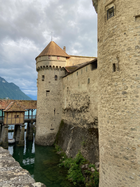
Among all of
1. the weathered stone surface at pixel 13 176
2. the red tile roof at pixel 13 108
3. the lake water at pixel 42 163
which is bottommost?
the lake water at pixel 42 163

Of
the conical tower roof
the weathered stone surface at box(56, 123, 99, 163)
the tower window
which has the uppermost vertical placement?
the conical tower roof

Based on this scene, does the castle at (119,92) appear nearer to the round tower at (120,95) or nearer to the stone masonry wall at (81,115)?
the round tower at (120,95)

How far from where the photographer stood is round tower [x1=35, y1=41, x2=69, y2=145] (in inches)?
740

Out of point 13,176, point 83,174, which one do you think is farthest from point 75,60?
point 13,176

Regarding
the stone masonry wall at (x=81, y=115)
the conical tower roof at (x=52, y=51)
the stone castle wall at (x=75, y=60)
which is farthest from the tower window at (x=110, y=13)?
the stone castle wall at (x=75, y=60)

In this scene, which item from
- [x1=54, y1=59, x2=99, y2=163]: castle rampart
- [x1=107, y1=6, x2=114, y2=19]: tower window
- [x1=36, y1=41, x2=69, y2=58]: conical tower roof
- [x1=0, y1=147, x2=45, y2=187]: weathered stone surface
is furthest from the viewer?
[x1=36, y1=41, x2=69, y2=58]: conical tower roof

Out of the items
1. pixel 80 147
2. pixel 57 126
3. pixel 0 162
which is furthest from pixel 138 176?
pixel 57 126

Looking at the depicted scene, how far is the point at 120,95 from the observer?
5383 millimetres

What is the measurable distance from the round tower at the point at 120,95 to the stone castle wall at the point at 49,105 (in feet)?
43.1

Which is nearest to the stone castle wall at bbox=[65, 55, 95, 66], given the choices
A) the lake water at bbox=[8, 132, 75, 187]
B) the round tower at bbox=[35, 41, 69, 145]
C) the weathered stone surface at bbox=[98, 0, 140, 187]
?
the round tower at bbox=[35, 41, 69, 145]

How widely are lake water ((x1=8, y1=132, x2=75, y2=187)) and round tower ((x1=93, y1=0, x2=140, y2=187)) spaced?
5.25 metres

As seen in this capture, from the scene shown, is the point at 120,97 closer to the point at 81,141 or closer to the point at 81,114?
the point at 81,141

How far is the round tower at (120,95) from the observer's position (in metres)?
4.98

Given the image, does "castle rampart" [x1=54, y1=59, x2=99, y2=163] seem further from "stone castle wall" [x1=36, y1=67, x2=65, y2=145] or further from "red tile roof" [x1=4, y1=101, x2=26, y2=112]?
"red tile roof" [x1=4, y1=101, x2=26, y2=112]
